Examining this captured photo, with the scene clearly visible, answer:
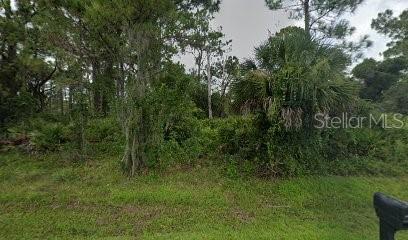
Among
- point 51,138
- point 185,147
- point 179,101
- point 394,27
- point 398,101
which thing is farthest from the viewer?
point 394,27

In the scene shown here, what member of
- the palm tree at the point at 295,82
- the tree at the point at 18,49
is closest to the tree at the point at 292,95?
the palm tree at the point at 295,82

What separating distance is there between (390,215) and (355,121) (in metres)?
7.03

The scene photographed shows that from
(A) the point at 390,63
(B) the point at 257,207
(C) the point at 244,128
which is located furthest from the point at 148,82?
(A) the point at 390,63

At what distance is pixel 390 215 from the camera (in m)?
1.57

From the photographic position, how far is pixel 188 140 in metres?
8.11

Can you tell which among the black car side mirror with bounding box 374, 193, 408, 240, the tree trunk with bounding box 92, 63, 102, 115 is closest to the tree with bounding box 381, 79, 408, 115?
the tree trunk with bounding box 92, 63, 102, 115

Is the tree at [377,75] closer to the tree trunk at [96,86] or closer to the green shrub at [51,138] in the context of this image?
the tree trunk at [96,86]

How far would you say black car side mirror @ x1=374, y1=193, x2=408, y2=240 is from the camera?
1.49 m

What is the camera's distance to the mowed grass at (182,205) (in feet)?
15.2

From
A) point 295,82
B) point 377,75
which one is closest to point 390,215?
point 295,82

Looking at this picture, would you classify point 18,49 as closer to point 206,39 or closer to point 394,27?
point 206,39

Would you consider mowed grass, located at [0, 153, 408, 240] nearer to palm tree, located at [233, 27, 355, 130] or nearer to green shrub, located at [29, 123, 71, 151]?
palm tree, located at [233, 27, 355, 130]

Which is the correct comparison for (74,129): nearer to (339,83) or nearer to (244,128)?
(244,128)

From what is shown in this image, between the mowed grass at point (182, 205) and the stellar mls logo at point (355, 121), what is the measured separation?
1135 millimetres
